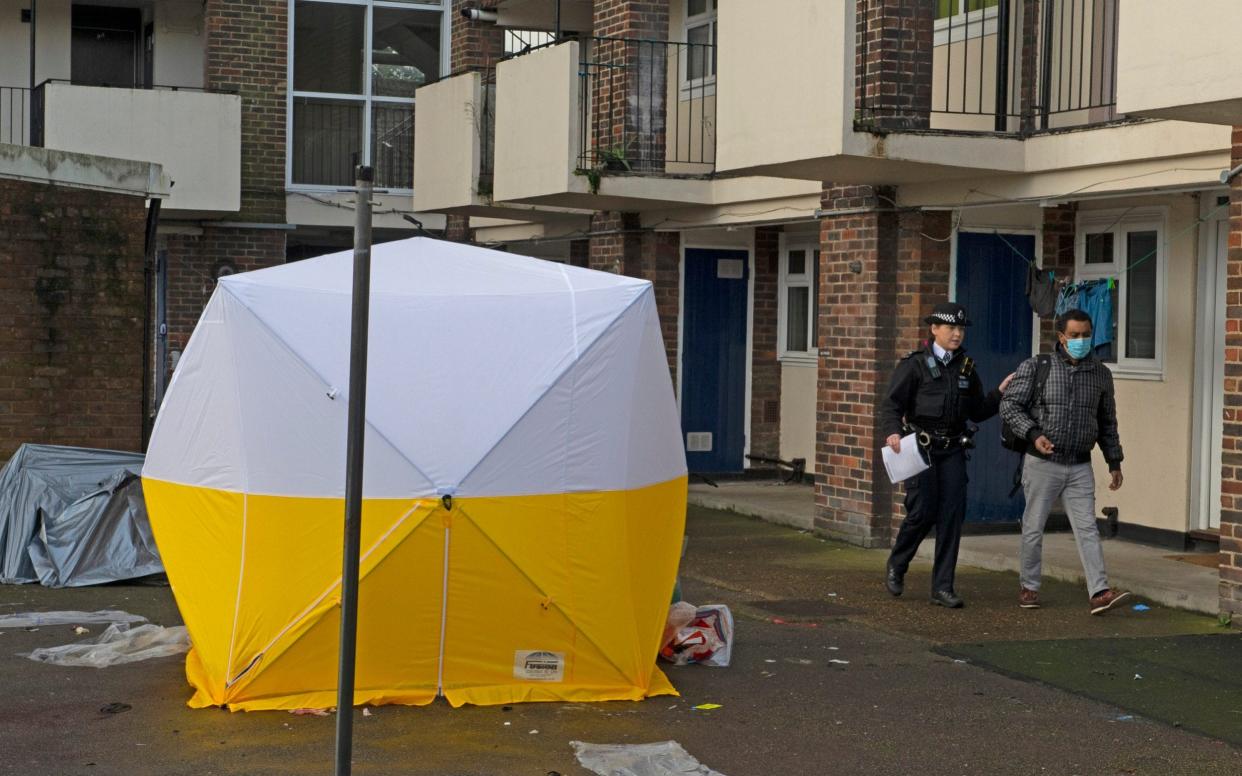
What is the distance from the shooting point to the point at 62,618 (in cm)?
972

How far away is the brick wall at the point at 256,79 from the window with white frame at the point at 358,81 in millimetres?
301

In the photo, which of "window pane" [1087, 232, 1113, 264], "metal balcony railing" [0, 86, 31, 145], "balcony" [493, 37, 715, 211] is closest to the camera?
"window pane" [1087, 232, 1113, 264]

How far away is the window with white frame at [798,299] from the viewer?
17016mm

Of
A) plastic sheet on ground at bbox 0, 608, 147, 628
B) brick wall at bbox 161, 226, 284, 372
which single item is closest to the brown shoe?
plastic sheet on ground at bbox 0, 608, 147, 628

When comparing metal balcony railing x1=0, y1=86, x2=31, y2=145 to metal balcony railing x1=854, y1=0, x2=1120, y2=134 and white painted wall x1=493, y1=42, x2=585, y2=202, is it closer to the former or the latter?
white painted wall x1=493, y1=42, x2=585, y2=202

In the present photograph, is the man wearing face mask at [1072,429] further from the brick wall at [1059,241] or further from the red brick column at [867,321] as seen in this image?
the brick wall at [1059,241]

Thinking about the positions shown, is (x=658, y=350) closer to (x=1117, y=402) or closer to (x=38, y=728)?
(x=38, y=728)

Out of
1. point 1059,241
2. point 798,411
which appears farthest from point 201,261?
point 1059,241

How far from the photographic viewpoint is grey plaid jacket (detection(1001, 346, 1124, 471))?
995 cm

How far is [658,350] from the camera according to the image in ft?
26.8

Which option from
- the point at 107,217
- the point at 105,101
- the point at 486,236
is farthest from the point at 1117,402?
the point at 105,101

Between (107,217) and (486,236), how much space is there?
28.3ft

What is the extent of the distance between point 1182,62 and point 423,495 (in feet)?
15.4

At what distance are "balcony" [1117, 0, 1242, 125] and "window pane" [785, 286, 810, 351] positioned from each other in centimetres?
802
